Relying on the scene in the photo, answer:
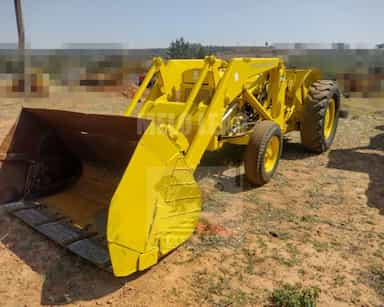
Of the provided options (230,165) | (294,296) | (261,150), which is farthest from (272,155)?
(294,296)

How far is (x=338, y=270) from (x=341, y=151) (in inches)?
153

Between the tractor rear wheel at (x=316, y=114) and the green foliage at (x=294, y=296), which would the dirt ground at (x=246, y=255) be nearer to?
the green foliage at (x=294, y=296)

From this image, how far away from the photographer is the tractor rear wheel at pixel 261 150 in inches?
179

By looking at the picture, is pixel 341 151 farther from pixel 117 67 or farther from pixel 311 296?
pixel 117 67

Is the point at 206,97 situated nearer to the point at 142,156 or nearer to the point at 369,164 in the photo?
the point at 142,156

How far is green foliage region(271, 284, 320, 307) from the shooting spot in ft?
8.95

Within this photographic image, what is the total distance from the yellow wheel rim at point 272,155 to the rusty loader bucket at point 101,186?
6.19 feet

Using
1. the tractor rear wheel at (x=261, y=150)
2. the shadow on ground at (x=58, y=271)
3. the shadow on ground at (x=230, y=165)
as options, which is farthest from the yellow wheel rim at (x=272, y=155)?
the shadow on ground at (x=58, y=271)

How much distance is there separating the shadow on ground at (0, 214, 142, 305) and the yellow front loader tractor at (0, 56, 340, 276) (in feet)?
0.52

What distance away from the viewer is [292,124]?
6.21 metres

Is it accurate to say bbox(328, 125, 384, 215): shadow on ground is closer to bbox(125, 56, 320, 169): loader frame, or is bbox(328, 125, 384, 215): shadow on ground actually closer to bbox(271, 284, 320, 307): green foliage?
bbox(125, 56, 320, 169): loader frame

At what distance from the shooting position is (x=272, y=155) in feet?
16.8

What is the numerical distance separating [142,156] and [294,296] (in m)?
1.50

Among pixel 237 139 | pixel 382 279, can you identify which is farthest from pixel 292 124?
pixel 382 279
